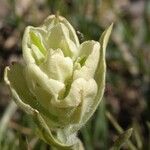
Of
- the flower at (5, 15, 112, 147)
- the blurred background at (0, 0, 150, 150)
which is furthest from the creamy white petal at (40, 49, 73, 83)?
the blurred background at (0, 0, 150, 150)

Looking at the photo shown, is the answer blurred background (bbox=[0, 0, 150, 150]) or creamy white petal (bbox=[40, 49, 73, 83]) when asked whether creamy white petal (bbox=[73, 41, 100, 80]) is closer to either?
creamy white petal (bbox=[40, 49, 73, 83])

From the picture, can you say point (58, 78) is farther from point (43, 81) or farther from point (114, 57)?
point (114, 57)

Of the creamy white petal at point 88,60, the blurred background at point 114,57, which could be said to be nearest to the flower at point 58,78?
the creamy white petal at point 88,60

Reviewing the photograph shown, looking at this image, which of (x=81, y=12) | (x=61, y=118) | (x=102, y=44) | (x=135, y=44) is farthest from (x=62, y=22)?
(x=135, y=44)

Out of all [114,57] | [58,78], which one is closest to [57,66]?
[58,78]

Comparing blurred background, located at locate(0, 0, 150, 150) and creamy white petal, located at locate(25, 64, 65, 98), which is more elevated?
creamy white petal, located at locate(25, 64, 65, 98)

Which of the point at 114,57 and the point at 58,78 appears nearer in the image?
the point at 58,78

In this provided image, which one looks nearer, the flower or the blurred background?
the flower

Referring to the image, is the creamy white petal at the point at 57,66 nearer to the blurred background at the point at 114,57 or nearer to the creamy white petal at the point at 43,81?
the creamy white petal at the point at 43,81

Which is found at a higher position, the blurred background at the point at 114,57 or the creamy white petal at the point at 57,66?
the creamy white petal at the point at 57,66
